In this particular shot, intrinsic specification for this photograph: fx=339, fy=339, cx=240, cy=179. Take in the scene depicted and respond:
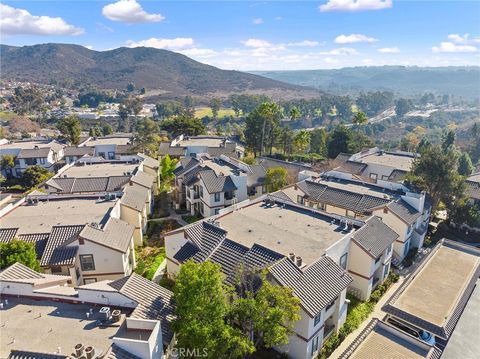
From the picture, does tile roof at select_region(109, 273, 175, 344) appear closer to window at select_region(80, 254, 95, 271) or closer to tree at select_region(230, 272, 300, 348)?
tree at select_region(230, 272, 300, 348)

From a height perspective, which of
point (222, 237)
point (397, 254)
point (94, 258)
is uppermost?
point (222, 237)

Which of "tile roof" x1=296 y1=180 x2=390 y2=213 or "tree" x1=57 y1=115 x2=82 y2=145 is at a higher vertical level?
"tree" x1=57 y1=115 x2=82 y2=145

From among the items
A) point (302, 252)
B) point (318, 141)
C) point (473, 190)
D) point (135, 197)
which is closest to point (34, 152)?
point (135, 197)

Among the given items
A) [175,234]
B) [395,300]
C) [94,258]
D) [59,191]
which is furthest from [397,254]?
[59,191]

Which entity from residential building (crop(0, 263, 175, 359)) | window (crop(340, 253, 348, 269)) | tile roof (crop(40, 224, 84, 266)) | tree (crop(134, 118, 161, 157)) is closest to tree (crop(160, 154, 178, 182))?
tree (crop(134, 118, 161, 157))

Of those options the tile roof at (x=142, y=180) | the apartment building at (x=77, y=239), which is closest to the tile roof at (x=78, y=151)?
the tile roof at (x=142, y=180)

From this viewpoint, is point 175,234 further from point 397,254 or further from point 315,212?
point 397,254
